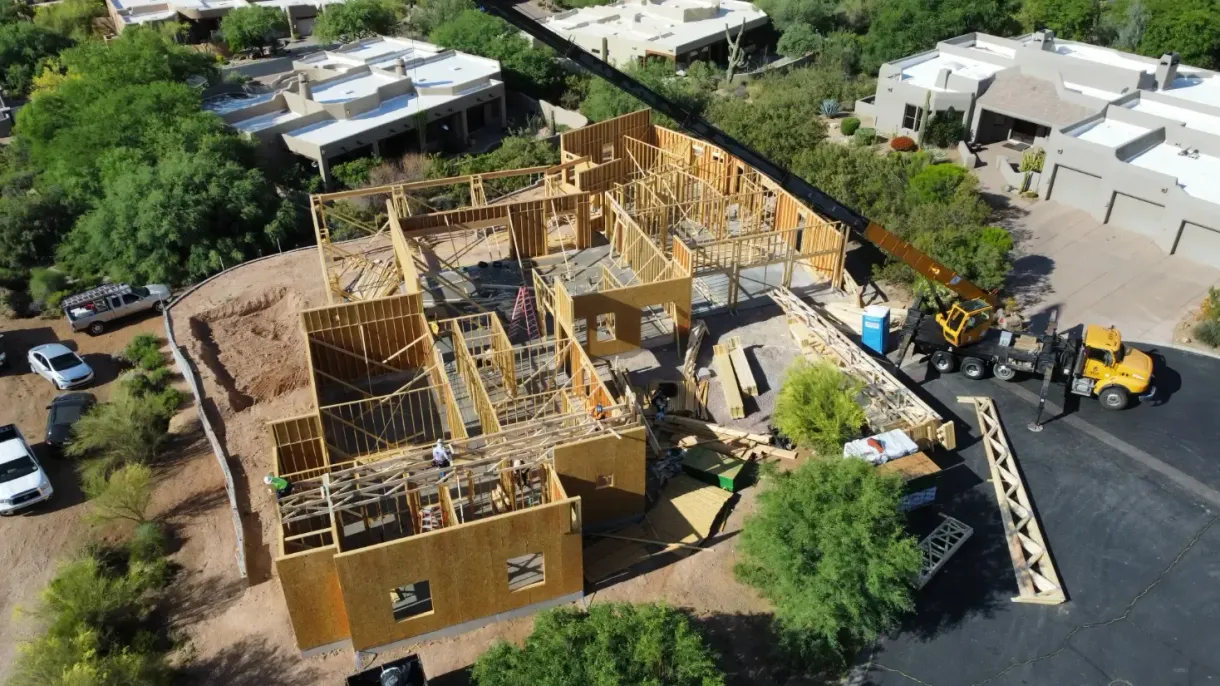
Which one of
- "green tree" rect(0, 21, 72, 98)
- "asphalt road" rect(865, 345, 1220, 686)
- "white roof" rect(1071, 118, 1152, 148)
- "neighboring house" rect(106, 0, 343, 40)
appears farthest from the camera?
"neighboring house" rect(106, 0, 343, 40)

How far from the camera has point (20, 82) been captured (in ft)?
189

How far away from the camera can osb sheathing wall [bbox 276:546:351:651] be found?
711 inches

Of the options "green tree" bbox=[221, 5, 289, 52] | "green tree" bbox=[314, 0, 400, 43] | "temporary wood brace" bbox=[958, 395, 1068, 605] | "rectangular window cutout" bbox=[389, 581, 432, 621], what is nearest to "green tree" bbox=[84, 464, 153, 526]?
"rectangular window cutout" bbox=[389, 581, 432, 621]

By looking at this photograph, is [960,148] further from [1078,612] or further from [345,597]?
[345,597]

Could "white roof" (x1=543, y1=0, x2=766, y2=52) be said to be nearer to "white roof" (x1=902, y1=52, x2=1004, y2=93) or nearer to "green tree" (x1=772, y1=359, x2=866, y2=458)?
"white roof" (x1=902, y1=52, x2=1004, y2=93)

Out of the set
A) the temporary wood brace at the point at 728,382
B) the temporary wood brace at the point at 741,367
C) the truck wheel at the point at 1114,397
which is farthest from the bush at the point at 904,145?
the temporary wood brace at the point at 728,382

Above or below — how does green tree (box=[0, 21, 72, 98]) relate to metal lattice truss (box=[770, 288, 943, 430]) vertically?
above

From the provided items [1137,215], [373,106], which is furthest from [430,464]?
[373,106]

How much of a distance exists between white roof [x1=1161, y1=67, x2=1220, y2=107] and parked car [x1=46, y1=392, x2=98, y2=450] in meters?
49.6

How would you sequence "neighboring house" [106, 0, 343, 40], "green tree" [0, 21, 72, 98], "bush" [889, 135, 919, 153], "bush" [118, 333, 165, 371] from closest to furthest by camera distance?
1. "bush" [118, 333, 165, 371]
2. "bush" [889, 135, 919, 153]
3. "green tree" [0, 21, 72, 98]
4. "neighboring house" [106, 0, 343, 40]

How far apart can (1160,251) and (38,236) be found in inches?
1910

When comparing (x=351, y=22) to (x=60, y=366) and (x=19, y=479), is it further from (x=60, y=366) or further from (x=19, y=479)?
(x=19, y=479)

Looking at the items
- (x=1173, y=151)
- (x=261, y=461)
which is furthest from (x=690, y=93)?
(x=261, y=461)

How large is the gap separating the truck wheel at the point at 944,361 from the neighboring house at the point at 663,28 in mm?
35432
